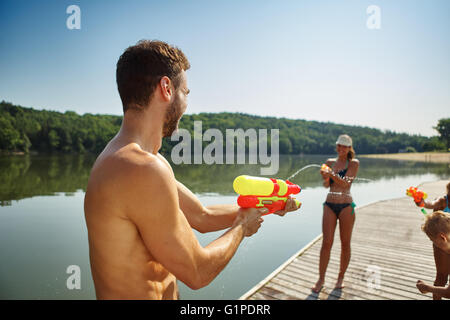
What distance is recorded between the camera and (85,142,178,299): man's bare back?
1.27 m

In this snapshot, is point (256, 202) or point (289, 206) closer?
point (256, 202)

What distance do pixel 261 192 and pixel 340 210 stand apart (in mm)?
3398

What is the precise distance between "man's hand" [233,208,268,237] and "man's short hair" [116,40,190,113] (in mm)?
917

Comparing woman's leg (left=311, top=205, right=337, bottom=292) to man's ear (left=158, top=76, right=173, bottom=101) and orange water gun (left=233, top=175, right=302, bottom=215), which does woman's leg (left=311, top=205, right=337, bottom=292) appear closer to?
orange water gun (left=233, top=175, right=302, bottom=215)

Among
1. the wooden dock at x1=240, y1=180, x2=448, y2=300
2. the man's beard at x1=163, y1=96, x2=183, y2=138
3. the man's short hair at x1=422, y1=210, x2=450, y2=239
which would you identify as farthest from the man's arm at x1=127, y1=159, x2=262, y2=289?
the wooden dock at x1=240, y1=180, x2=448, y2=300

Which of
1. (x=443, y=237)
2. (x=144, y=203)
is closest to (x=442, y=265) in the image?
(x=443, y=237)

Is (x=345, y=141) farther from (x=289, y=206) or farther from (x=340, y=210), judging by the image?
(x=289, y=206)

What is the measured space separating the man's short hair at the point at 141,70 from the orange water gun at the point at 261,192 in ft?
2.47

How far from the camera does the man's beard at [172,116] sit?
1.58 metres

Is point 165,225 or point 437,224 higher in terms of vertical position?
point 165,225

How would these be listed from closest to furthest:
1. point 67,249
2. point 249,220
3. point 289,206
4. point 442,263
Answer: point 249,220 < point 289,206 < point 442,263 < point 67,249

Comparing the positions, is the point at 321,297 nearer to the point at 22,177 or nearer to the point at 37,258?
the point at 37,258

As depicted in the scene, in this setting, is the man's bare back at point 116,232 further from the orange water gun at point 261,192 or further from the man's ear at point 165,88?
the orange water gun at point 261,192

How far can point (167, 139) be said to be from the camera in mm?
61594
